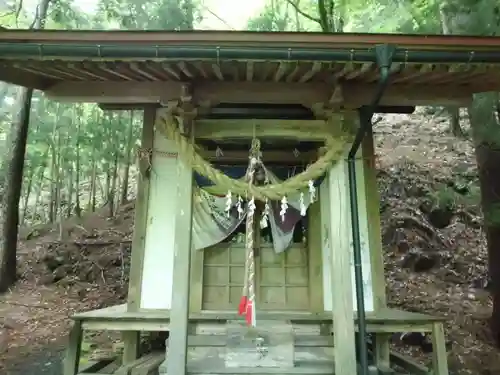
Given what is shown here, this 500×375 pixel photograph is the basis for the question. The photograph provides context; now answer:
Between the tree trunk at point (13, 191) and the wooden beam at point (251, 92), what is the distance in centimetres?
580

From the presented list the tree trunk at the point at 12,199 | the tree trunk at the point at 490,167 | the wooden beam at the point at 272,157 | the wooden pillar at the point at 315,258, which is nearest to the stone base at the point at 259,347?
the wooden pillar at the point at 315,258

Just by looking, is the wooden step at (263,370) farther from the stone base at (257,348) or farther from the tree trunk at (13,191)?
the tree trunk at (13,191)

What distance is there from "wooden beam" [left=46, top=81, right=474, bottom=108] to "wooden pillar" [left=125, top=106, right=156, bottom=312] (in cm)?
94

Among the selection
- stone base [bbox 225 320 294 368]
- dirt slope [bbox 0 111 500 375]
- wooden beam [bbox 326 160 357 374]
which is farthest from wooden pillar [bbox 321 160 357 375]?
dirt slope [bbox 0 111 500 375]

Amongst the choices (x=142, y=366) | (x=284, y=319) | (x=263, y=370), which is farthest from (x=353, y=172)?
(x=142, y=366)

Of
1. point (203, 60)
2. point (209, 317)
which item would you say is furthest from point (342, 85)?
point (209, 317)

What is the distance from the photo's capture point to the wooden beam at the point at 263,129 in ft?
15.0

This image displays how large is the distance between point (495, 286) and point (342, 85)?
488 cm

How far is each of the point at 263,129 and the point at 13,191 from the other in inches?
297

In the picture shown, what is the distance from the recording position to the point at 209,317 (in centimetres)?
524

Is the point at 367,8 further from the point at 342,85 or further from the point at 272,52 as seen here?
the point at 272,52

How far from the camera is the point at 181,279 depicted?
4.23m

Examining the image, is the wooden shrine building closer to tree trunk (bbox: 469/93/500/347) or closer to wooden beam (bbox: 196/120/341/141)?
A: wooden beam (bbox: 196/120/341/141)

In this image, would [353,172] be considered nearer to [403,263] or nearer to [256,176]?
[256,176]
